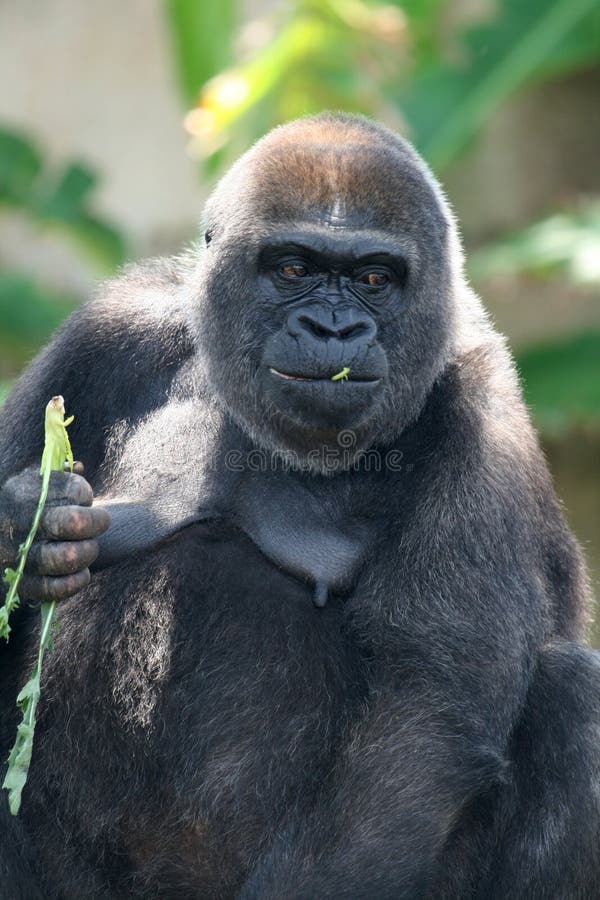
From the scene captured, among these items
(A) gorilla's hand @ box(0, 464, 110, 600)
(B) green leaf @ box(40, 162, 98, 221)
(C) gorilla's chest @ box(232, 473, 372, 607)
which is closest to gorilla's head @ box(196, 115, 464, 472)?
(C) gorilla's chest @ box(232, 473, 372, 607)

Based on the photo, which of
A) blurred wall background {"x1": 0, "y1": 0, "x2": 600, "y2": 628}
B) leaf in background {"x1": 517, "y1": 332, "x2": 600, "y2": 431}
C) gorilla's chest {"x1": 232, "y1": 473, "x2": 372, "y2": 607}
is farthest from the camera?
leaf in background {"x1": 517, "y1": 332, "x2": 600, "y2": 431}

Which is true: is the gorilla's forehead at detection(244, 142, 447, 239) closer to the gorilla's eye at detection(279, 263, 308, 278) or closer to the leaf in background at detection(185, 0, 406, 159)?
the gorilla's eye at detection(279, 263, 308, 278)

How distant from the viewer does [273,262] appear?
420 cm

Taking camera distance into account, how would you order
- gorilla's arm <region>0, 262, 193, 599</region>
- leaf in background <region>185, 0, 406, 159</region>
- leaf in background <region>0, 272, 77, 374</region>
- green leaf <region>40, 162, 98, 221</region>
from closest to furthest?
1. gorilla's arm <region>0, 262, 193, 599</region>
2. leaf in background <region>185, 0, 406, 159</region>
3. leaf in background <region>0, 272, 77, 374</region>
4. green leaf <region>40, 162, 98, 221</region>

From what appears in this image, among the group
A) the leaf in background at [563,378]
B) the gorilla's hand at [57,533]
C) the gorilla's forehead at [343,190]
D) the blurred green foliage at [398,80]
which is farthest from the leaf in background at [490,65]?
the gorilla's hand at [57,533]

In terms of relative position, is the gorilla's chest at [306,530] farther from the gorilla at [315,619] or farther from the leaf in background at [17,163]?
the leaf in background at [17,163]

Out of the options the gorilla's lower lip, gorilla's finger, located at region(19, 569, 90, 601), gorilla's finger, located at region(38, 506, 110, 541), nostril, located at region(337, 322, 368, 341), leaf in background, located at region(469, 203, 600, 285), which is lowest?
gorilla's finger, located at region(19, 569, 90, 601)

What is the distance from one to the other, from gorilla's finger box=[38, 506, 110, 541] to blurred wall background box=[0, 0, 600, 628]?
2.77 meters

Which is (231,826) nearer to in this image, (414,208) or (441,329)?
(441,329)

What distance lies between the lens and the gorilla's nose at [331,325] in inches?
157

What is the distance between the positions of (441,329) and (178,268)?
1207 mm

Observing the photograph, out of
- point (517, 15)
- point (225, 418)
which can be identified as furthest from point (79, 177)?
point (225, 418)

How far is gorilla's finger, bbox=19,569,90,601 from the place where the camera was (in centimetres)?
386

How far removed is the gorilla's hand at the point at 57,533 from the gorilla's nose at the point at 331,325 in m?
0.79
